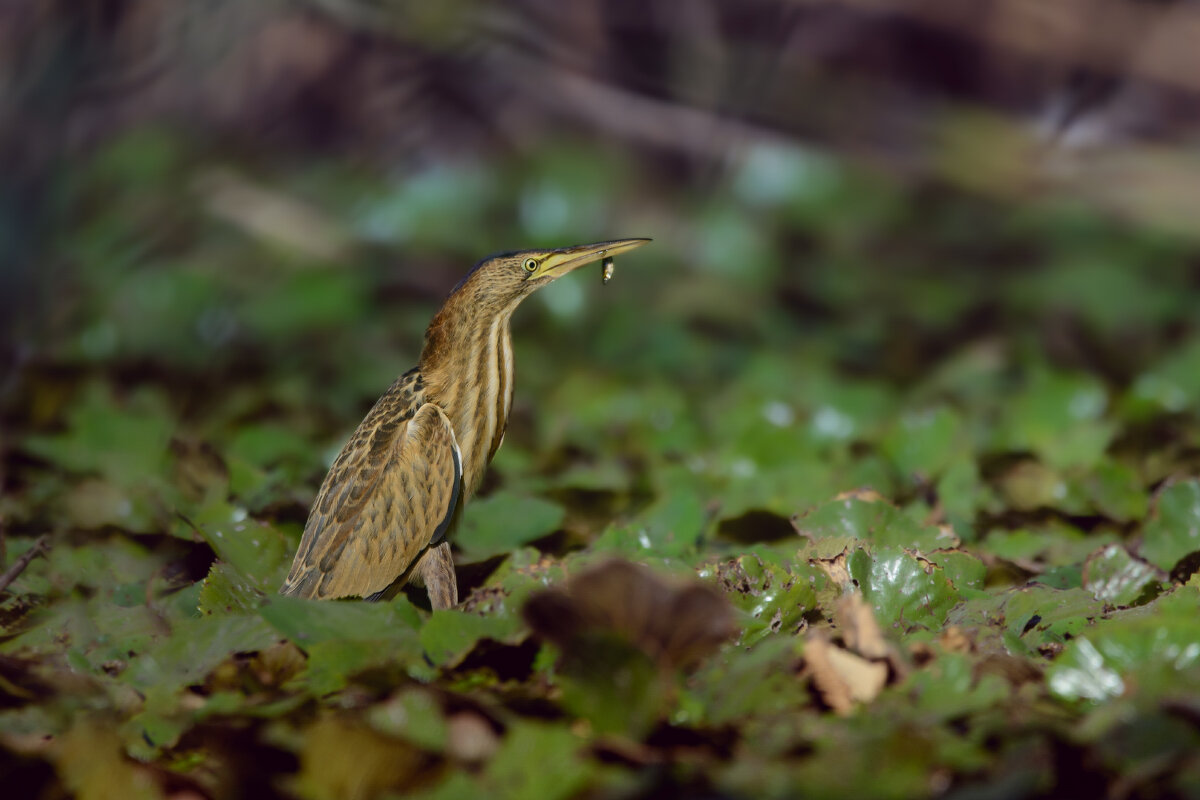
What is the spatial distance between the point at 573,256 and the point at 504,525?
66 centimetres

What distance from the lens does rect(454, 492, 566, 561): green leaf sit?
10.1 ft

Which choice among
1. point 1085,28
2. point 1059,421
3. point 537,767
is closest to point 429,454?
point 537,767

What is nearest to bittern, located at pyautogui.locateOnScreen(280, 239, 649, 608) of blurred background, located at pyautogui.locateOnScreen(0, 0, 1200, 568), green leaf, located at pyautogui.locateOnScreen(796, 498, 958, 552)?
green leaf, located at pyautogui.locateOnScreen(796, 498, 958, 552)

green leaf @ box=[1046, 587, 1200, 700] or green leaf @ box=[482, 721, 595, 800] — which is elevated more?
green leaf @ box=[482, 721, 595, 800]

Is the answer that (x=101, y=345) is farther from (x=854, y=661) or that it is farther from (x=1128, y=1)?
(x=1128, y=1)

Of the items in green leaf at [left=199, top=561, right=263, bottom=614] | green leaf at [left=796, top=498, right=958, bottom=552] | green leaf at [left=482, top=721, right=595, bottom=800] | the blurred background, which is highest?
green leaf at [left=482, top=721, right=595, bottom=800]

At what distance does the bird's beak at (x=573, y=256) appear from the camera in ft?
10.1

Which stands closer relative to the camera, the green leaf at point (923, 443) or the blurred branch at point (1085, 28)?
the green leaf at point (923, 443)

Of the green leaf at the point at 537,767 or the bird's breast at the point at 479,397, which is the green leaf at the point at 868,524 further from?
the green leaf at the point at 537,767

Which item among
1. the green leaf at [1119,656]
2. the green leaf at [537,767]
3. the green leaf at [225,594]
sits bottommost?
the green leaf at [225,594]

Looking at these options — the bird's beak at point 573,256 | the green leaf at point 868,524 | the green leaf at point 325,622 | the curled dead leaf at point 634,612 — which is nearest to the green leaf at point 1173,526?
the green leaf at point 868,524

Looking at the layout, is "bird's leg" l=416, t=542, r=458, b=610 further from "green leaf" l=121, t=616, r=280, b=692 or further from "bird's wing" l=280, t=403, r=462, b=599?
"green leaf" l=121, t=616, r=280, b=692

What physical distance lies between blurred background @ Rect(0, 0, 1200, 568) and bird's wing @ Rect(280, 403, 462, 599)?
3.40 feet

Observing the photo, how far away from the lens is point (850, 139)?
18.8 feet
